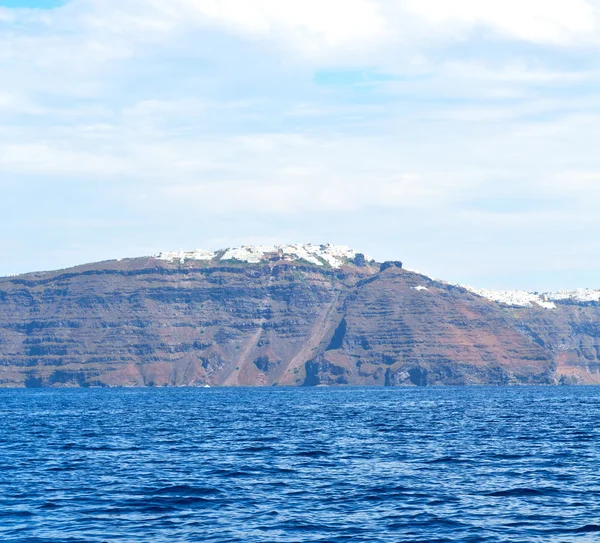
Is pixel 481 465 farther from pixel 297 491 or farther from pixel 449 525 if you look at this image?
pixel 449 525

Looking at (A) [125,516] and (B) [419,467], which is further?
(B) [419,467]

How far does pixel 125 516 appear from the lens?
47.4 metres

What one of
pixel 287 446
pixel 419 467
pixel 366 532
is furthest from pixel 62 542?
pixel 287 446

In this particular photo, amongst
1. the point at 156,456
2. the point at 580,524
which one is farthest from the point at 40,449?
the point at 580,524

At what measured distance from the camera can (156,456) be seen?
74.7 metres

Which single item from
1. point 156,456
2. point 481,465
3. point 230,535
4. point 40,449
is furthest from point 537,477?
point 40,449

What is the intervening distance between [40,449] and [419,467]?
3482 cm

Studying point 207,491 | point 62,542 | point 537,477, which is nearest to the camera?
point 62,542

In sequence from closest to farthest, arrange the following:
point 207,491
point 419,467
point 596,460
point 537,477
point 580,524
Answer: point 580,524 < point 207,491 < point 537,477 < point 419,467 < point 596,460

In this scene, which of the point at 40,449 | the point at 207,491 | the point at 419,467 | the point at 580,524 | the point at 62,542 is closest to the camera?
the point at 62,542

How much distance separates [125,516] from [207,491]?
8.05m

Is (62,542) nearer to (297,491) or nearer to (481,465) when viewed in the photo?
(297,491)

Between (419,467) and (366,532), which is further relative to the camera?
(419,467)

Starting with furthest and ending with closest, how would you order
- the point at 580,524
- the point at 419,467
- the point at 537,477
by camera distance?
the point at 419,467, the point at 537,477, the point at 580,524
